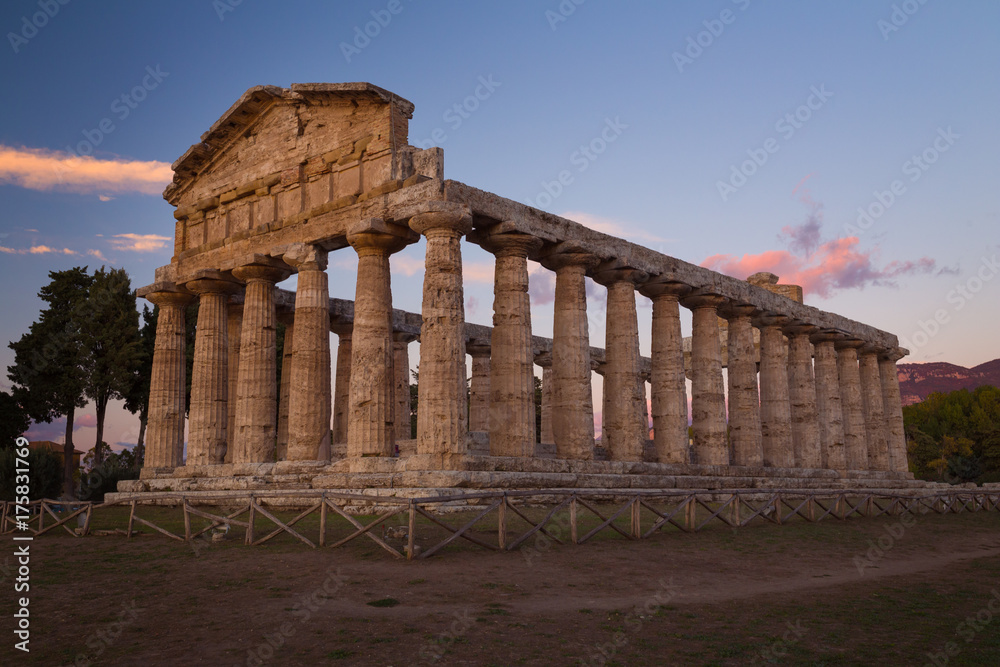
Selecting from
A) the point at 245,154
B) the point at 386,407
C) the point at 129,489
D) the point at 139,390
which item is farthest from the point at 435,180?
the point at 139,390

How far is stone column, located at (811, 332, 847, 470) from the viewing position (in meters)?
39.1

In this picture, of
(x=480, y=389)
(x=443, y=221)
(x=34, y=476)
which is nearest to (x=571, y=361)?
(x=443, y=221)

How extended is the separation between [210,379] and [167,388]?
6.83 feet

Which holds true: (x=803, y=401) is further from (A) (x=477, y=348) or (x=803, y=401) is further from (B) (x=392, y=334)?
(B) (x=392, y=334)

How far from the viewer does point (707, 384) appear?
1271 inches

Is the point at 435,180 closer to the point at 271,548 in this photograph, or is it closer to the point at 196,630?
the point at 271,548

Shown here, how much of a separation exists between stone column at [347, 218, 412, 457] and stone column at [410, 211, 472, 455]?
153cm

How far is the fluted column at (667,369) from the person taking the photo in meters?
29.9

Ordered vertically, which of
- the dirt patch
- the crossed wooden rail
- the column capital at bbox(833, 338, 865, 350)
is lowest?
the dirt patch

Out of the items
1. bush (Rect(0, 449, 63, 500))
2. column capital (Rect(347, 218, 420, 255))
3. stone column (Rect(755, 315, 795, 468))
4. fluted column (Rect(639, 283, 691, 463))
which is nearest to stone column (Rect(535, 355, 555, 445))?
stone column (Rect(755, 315, 795, 468))

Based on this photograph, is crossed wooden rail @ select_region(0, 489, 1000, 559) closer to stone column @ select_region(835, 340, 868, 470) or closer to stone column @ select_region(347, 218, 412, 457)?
stone column @ select_region(347, 218, 412, 457)

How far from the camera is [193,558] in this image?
14695mm

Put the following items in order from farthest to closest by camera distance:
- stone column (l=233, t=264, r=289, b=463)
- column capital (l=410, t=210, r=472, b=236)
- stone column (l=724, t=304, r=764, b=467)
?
stone column (l=724, t=304, r=764, b=467) < stone column (l=233, t=264, r=289, b=463) < column capital (l=410, t=210, r=472, b=236)

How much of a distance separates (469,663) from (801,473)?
98.4ft
